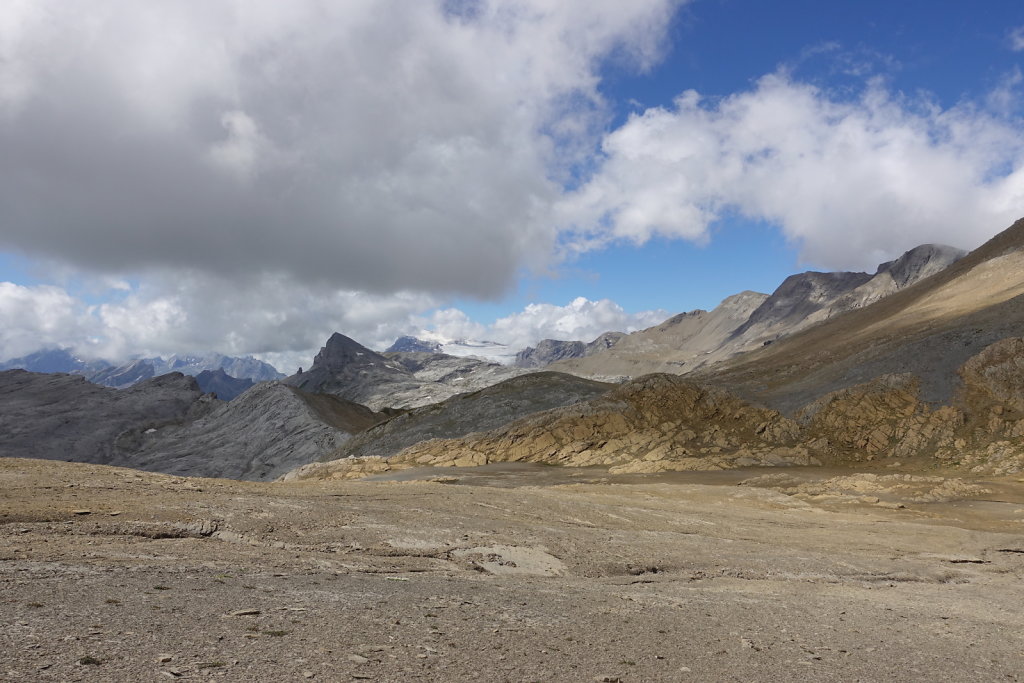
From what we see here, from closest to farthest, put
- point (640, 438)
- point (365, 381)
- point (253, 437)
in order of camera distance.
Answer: point (640, 438), point (253, 437), point (365, 381)

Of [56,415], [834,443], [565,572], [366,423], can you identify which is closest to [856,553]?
[565,572]

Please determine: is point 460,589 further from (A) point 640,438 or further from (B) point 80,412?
(B) point 80,412

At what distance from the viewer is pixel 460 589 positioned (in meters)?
10.1

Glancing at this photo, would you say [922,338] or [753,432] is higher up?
[922,338]

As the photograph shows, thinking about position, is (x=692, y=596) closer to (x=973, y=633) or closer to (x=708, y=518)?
(x=973, y=633)

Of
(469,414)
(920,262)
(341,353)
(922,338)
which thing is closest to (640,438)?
(469,414)

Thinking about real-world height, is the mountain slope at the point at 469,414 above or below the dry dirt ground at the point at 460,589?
above

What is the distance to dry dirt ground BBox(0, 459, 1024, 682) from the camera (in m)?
6.62

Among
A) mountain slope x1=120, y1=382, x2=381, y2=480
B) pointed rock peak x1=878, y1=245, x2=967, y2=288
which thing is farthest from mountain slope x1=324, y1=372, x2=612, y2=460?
pointed rock peak x1=878, y1=245, x2=967, y2=288

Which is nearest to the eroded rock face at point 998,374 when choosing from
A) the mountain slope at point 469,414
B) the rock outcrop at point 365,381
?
the mountain slope at point 469,414

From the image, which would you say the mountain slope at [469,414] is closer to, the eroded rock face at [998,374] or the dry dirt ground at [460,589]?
the eroded rock face at [998,374]

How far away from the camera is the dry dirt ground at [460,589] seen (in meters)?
6.62

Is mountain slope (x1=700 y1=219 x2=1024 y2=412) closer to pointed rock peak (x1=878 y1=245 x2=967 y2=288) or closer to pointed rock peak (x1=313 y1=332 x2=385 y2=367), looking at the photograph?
pointed rock peak (x1=878 y1=245 x2=967 y2=288)

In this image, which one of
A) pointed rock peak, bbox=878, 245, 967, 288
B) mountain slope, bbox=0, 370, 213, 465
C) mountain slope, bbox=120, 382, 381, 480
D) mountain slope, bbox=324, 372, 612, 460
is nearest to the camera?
mountain slope, bbox=324, 372, 612, 460
